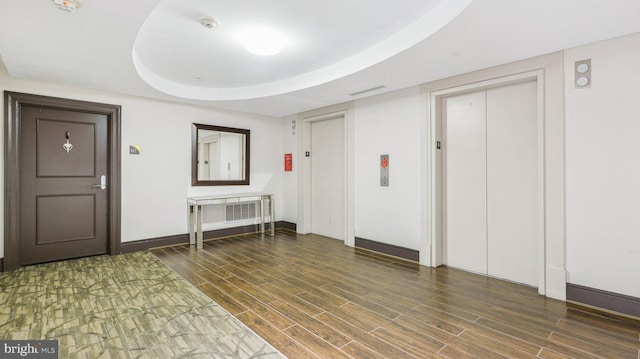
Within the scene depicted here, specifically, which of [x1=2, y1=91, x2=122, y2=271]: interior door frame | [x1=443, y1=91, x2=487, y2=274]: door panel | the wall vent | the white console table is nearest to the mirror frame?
the white console table

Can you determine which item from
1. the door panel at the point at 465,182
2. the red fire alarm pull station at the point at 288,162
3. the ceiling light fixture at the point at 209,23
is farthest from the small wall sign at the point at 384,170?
the ceiling light fixture at the point at 209,23

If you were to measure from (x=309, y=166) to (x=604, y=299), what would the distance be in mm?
4748

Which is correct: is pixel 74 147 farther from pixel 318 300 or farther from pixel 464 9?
pixel 464 9

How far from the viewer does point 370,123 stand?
4953 millimetres

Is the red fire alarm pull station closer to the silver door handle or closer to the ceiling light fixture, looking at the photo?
the silver door handle

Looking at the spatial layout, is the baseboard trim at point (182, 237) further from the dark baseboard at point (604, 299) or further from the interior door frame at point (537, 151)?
the dark baseboard at point (604, 299)

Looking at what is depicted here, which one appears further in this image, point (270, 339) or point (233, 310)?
point (233, 310)

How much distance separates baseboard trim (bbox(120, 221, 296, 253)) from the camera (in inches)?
190

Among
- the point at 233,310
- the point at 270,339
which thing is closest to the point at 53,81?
the point at 233,310

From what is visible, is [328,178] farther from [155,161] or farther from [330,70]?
[155,161]

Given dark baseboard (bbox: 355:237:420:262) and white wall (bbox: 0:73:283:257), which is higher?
white wall (bbox: 0:73:283:257)

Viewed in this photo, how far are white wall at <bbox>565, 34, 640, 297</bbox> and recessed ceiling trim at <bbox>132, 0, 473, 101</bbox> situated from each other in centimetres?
150

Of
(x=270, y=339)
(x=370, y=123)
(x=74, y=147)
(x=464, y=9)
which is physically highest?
(x=464, y=9)

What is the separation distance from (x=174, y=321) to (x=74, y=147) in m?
3.33
